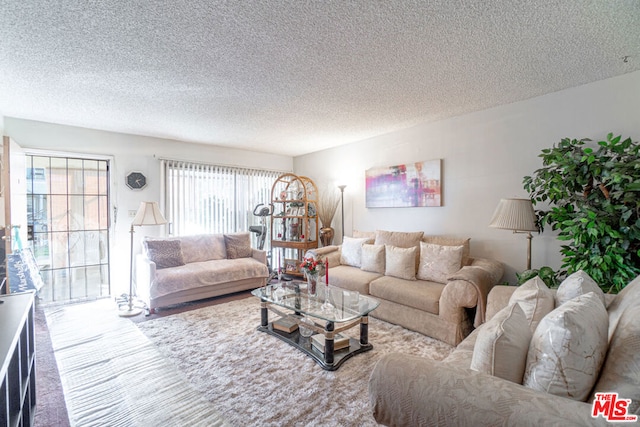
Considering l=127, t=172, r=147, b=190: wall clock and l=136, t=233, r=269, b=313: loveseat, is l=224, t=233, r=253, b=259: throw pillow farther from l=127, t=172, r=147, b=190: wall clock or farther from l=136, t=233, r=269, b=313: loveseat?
l=127, t=172, r=147, b=190: wall clock

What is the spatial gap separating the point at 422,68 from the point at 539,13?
772mm

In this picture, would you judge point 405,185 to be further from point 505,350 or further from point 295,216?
point 505,350

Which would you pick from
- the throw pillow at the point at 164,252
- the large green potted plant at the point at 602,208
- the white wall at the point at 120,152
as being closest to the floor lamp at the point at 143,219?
the throw pillow at the point at 164,252

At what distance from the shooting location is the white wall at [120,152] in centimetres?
359

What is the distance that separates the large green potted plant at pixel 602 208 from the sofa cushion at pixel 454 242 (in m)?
0.91

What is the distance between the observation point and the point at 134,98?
9.30 ft

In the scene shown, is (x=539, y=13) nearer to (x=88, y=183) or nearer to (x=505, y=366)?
(x=505, y=366)

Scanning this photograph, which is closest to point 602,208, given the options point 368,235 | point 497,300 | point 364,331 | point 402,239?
point 497,300

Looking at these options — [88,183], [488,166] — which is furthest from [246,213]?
[488,166]

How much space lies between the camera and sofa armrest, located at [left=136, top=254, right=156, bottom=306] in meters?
3.38

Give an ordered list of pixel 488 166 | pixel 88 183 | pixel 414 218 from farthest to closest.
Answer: pixel 88 183 < pixel 414 218 < pixel 488 166

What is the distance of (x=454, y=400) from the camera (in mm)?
934

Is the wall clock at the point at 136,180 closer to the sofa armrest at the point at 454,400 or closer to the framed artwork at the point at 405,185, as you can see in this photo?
the framed artwork at the point at 405,185

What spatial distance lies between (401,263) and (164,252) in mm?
3087
